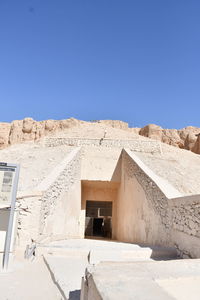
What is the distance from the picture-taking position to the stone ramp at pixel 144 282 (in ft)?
4.86

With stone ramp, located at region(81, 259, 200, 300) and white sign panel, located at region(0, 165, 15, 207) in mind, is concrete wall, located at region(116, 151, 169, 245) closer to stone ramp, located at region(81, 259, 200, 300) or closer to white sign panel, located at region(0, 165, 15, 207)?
stone ramp, located at region(81, 259, 200, 300)

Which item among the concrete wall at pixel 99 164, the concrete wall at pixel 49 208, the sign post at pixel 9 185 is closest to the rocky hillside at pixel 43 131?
the concrete wall at pixel 99 164

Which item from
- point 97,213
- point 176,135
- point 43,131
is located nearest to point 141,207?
point 97,213

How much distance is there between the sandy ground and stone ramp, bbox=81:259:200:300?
1229mm

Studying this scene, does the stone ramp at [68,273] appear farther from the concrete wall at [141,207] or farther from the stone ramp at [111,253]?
the concrete wall at [141,207]

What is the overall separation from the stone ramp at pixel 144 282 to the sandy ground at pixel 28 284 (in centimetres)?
123

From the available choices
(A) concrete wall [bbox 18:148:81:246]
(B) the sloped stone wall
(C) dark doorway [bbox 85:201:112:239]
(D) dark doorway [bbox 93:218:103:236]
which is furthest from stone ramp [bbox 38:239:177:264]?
(D) dark doorway [bbox 93:218:103:236]

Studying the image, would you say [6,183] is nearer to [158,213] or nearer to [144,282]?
[144,282]

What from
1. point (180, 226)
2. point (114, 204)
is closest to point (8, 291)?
point (180, 226)

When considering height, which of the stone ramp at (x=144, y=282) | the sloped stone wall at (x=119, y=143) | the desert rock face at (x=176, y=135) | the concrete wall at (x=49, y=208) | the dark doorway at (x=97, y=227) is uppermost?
the desert rock face at (x=176, y=135)

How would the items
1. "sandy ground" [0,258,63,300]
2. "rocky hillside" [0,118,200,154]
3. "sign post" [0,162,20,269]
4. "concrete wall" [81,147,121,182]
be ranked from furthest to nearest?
"rocky hillside" [0,118,200,154] → "concrete wall" [81,147,121,182] → "sign post" [0,162,20,269] → "sandy ground" [0,258,63,300]

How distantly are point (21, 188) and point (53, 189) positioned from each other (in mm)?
918

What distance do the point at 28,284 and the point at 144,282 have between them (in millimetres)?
2253

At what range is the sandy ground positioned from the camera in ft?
9.21
